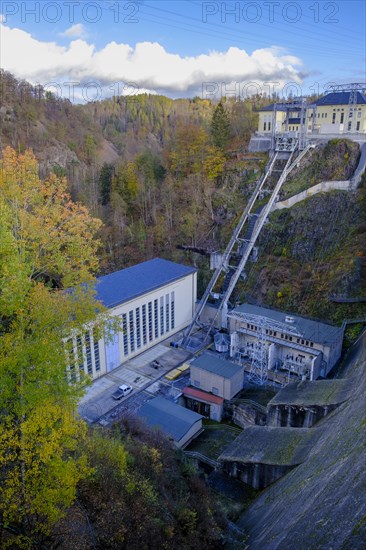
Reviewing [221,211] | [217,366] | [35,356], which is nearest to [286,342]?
[217,366]

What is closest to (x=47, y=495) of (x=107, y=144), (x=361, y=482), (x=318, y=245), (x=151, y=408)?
(x=361, y=482)

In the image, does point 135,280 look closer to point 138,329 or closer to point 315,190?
point 138,329

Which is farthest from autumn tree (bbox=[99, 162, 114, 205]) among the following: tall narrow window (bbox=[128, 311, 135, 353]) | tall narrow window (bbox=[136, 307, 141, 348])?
tall narrow window (bbox=[128, 311, 135, 353])

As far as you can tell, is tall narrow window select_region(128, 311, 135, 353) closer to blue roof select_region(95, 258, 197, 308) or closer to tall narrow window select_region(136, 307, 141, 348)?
tall narrow window select_region(136, 307, 141, 348)

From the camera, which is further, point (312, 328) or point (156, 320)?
point (156, 320)

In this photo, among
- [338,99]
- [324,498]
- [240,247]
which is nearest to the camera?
[324,498]
